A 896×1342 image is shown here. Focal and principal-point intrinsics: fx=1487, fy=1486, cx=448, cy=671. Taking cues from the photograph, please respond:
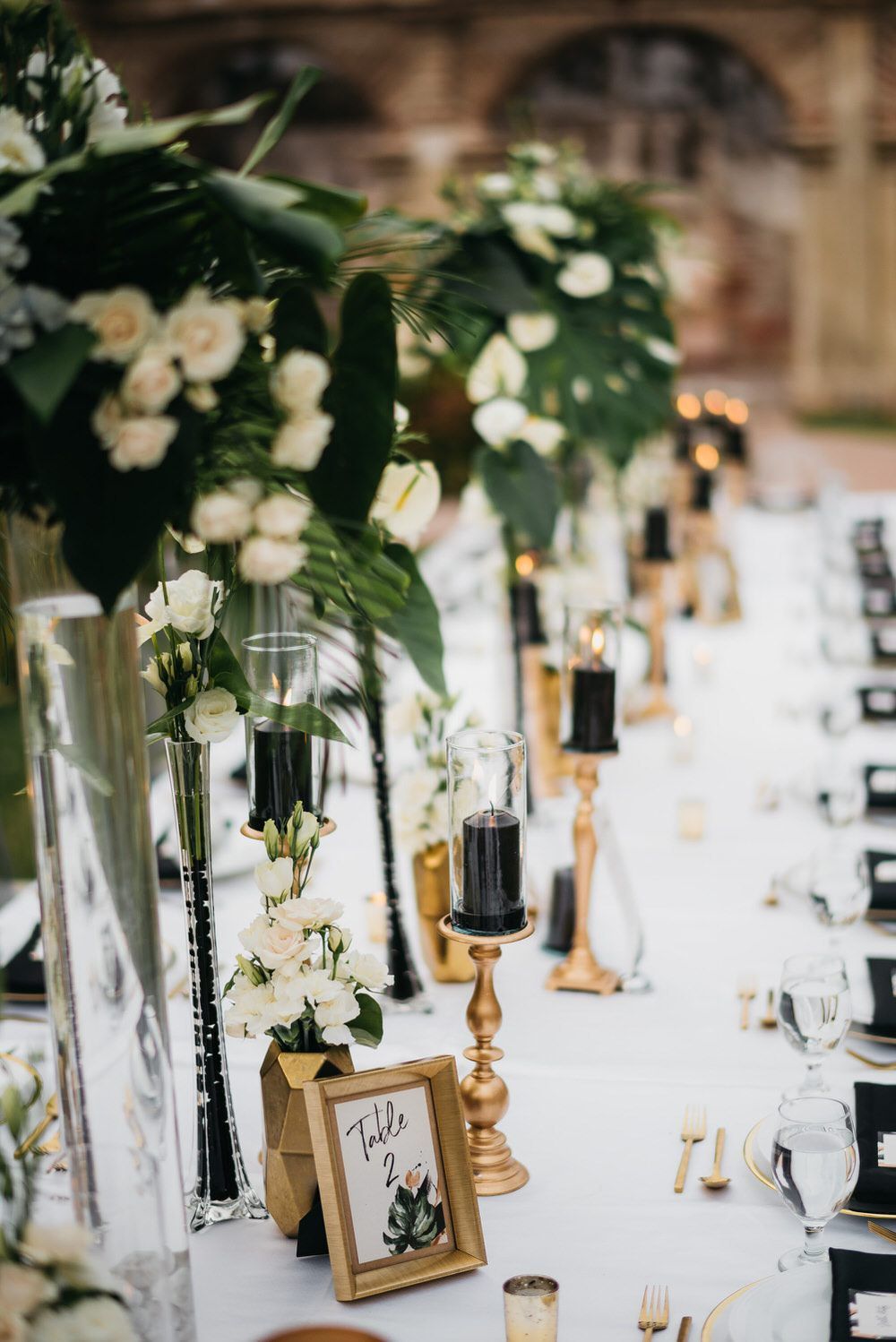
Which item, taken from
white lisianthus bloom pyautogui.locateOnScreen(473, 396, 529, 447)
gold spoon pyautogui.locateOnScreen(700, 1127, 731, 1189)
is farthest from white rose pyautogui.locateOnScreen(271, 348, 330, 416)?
white lisianthus bloom pyautogui.locateOnScreen(473, 396, 529, 447)

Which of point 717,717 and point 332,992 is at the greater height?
point 717,717

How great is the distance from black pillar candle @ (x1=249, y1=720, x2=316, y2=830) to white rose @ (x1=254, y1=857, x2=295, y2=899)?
143 millimetres

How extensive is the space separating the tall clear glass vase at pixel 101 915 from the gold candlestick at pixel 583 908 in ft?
2.80

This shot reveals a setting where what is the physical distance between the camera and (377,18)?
10312 millimetres

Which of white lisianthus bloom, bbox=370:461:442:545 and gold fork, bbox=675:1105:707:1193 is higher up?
white lisianthus bloom, bbox=370:461:442:545

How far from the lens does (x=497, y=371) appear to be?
262 cm

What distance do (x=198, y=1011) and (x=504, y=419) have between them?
4.76 ft

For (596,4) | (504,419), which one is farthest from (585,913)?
(596,4)

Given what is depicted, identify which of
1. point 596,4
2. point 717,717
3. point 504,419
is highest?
point 596,4

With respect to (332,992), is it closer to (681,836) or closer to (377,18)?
(681,836)

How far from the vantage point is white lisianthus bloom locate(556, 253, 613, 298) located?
2713mm

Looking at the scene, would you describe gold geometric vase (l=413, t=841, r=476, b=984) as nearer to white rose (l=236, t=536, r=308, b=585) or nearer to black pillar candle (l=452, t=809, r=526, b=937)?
black pillar candle (l=452, t=809, r=526, b=937)

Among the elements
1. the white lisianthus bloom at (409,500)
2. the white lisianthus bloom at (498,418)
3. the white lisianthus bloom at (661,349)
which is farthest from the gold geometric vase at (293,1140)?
the white lisianthus bloom at (661,349)

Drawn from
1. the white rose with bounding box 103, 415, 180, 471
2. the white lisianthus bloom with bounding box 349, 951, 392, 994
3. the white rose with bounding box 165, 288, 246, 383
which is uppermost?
the white rose with bounding box 165, 288, 246, 383
